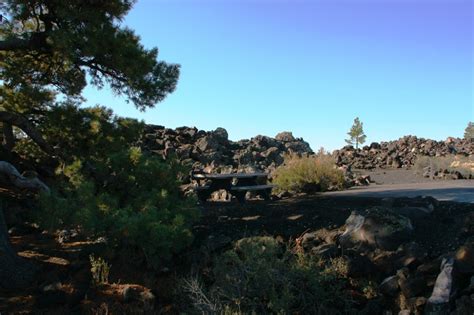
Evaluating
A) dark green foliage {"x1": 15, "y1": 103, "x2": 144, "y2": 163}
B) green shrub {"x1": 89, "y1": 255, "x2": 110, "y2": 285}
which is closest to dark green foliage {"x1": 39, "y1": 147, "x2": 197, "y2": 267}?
green shrub {"x1": 89, "y1": 255, "x2": 110, "y2": 285}

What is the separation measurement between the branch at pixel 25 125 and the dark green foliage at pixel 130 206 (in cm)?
79

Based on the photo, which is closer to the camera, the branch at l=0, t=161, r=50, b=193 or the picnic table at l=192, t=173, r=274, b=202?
the branch at l=0, t=161, r=50, b=193

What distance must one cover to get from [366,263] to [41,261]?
14.8ft

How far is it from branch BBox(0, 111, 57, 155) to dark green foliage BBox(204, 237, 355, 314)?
13.4 ft

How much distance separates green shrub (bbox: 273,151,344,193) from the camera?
12984 millimetres

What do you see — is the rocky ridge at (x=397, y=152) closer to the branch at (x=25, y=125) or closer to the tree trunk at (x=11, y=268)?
the branch at (x=25, y=125)

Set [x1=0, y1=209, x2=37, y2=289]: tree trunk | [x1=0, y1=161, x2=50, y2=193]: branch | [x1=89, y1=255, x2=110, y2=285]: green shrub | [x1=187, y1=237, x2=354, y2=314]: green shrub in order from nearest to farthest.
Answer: [x1=187, y1=237, x2=354, y2=314]: green shrub < [x1=0, y1=209, x2=37, y2=289]: tree trunk < [x1=89, y1=255, x2=110, y2=285]: green shrub < [x1=0, y1=161, x2=50, y2=193]: branch

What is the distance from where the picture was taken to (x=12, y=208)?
8922mm

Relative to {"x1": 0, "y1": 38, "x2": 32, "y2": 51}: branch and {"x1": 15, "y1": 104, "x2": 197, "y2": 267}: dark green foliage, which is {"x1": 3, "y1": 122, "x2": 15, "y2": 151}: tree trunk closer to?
{"x1": 15, "y1": 104, "x2": 197, "y2": 267}: dark green foliage

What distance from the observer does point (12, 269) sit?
6.24 m

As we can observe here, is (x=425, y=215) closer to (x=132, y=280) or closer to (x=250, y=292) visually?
(x=250, y=292)

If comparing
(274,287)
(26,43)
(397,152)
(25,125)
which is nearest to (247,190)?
(25,125)

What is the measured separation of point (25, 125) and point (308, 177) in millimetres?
7634

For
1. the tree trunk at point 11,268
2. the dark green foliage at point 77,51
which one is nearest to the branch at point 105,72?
the dark green foliage at point 77,51
